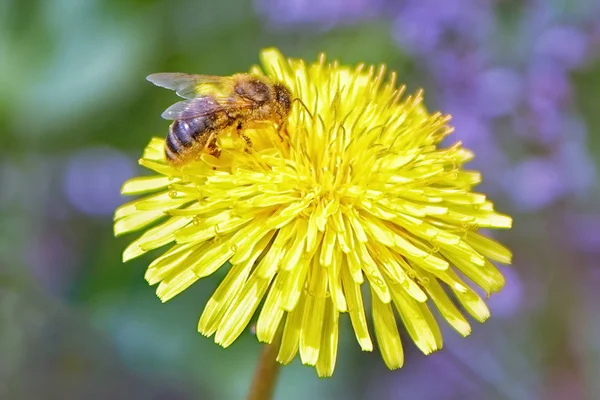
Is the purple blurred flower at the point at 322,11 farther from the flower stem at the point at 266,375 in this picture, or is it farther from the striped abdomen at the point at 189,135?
the flower stem at the point at 266,375

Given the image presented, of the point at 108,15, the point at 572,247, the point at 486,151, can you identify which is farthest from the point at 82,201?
the point at 572,247

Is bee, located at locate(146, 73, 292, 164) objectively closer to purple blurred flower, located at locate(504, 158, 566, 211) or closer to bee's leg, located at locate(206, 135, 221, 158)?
bee's leg, located at locate(206, 135, 221, 158)

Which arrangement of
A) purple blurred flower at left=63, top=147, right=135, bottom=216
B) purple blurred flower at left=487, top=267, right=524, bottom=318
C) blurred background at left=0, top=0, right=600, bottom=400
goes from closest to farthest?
purple blurred flower at left=487, top=267, right=524, bottom=318
blurred background at left=0, top=0, right=600, bottom=400
purple blurred flower at left=63, top=147, right=135, bottom=216

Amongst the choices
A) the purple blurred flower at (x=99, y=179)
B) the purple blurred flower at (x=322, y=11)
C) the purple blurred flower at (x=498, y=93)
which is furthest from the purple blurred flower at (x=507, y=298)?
the purple blurred flower at (x=99, y=179)

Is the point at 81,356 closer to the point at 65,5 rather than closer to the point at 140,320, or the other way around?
the point at 140,320

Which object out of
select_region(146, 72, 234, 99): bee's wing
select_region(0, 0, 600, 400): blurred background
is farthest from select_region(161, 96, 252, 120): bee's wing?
select_region(0, 0, 600, 400): blurred background

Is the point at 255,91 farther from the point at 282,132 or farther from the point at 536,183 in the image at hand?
the point at 536,183

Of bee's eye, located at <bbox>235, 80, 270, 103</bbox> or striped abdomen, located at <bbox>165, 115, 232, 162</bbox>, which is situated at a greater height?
bee's eye, located at <bbox>235, 80, 270, 103</bbox>

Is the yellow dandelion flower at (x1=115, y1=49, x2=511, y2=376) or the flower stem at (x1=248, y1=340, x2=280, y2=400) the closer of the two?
the yellow dandelion flower at (x1=115, y1=49, x2=511, y2=376)
